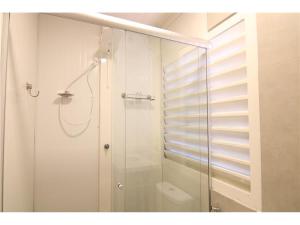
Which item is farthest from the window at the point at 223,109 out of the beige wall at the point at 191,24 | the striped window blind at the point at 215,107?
the beige wall at the point at 191,24

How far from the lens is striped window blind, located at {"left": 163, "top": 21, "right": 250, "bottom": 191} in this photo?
91cm

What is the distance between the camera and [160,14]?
59.0 inches

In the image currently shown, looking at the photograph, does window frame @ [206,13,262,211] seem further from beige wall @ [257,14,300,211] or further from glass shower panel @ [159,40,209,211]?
glass shower panel @ [159,40,209,211]

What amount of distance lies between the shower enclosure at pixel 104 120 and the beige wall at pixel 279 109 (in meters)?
0.42

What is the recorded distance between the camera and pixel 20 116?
39.4 inches

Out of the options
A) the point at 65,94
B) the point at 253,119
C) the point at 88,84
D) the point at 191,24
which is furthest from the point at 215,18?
the point at 65,94

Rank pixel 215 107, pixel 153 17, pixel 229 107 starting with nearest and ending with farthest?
1. pixel 229 107
2. pixel 215 107
3. pixel 153 17

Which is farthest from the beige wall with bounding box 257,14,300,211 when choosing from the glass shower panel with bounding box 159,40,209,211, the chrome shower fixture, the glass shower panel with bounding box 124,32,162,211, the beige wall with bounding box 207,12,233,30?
the chrome shower fixture

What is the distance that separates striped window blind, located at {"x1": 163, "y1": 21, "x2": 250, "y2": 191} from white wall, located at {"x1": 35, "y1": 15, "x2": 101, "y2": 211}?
30.4 inches

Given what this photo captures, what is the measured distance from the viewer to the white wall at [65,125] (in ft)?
4.59

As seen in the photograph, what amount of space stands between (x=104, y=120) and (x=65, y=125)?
342 mm

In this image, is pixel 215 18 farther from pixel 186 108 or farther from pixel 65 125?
pixel 65 125

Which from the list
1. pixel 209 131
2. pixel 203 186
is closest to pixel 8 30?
pixel 209 131

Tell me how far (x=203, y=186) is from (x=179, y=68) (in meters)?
0.91
